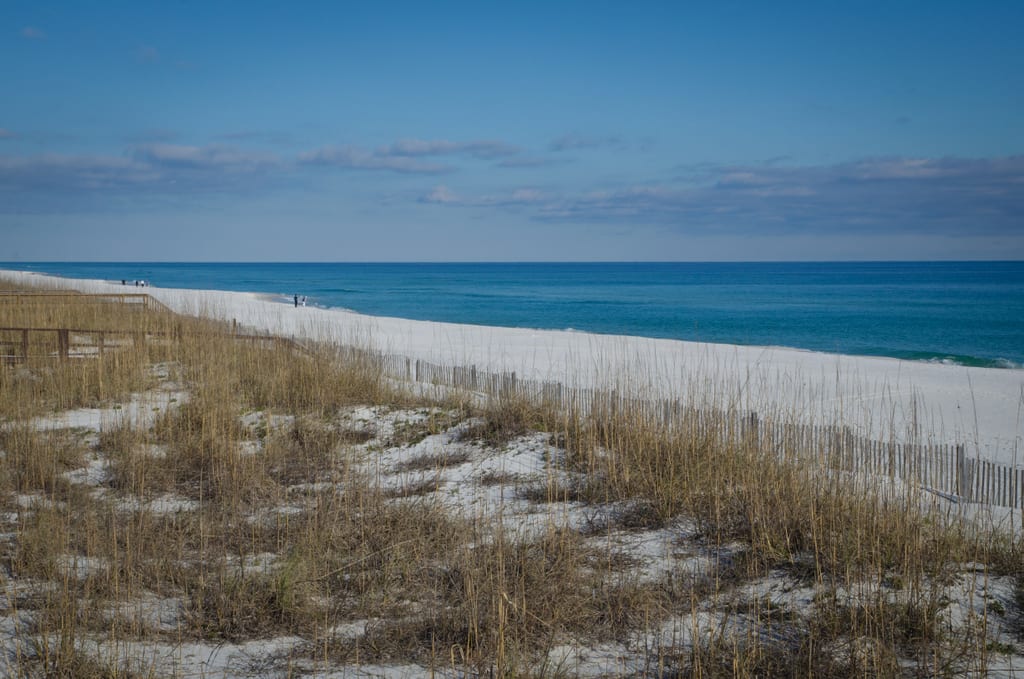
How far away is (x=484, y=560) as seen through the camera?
4.13m

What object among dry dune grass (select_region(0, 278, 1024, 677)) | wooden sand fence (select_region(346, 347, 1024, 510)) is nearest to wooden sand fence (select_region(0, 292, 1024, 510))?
wooden sand fence (select_region(346, 347, 1024, 510))

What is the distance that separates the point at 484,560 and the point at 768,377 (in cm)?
1231

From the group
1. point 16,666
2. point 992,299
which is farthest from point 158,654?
point 992,299

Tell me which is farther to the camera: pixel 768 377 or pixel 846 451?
pixel 768 377

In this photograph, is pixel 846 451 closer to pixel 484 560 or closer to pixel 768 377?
pixel 484 560

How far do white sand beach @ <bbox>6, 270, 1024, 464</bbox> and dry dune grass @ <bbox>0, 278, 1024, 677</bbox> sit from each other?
5.29ft

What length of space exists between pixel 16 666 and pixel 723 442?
194 inches

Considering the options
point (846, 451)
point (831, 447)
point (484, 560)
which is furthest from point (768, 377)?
point (484, 560)

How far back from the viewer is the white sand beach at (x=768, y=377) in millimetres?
9547

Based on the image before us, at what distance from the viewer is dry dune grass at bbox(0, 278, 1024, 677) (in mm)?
3367

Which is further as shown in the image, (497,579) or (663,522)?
(663,522)

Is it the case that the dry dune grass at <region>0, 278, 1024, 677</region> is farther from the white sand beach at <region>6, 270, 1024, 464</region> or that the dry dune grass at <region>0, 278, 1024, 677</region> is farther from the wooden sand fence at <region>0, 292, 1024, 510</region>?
the white sand beach at <region>6, 270, 1024, 464</region>

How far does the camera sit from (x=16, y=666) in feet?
10.1

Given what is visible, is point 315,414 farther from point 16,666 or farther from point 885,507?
point 885,507
